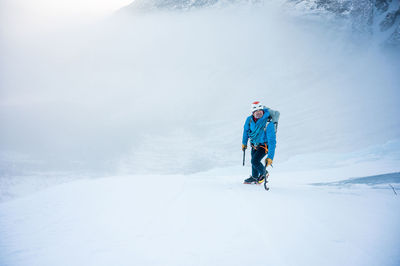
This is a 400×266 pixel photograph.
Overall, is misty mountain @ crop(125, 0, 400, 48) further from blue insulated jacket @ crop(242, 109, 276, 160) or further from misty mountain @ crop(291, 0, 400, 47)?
blue insulated jacket @ crop(242, 109, 276, 160)

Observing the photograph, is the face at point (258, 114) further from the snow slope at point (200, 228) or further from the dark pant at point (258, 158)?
the snow slope at point (200, 228)

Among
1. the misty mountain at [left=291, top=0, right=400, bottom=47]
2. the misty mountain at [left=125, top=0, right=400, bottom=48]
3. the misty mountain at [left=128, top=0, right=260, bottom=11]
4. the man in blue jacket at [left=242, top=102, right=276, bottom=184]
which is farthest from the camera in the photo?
the misty mountain at [left=128, top=0, right=260, bottom=11]

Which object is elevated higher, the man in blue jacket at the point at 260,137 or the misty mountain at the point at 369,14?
the misty mountain at the point at 369,14

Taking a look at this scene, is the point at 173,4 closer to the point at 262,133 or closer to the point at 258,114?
the point at 258,114

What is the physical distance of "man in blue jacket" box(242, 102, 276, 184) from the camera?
3859mm

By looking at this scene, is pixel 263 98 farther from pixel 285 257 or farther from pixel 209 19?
pixel 209 19

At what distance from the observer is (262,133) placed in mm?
3996

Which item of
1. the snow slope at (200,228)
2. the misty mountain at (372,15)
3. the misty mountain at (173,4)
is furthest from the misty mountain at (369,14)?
the snow slope at (200,228)

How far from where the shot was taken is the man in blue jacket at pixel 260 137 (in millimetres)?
3859

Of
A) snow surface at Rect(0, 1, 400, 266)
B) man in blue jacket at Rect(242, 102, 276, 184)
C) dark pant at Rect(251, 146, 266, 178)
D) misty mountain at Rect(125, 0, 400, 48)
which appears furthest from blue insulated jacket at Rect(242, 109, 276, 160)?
misty mountain at Rect(125, 0, 400, 48)

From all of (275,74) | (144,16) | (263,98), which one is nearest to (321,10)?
(275,74)

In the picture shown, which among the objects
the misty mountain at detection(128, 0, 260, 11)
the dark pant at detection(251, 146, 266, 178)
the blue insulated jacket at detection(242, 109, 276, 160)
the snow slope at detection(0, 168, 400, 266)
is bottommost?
the snow slope at detection(0, 168, 400, 266)

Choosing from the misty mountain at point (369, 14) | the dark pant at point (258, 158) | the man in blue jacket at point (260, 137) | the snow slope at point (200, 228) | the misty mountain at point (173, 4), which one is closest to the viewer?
the snow slope at point (200, 228)

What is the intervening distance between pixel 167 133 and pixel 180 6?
8766 cm
